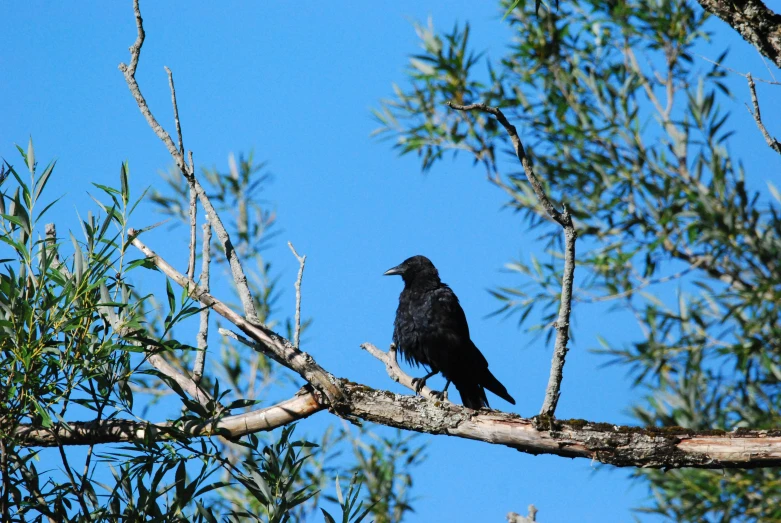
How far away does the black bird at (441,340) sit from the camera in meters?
5.35

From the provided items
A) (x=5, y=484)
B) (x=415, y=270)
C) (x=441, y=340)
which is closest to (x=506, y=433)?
(x=5, y=484)

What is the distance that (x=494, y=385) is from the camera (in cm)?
470

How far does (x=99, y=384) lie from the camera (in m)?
2.35

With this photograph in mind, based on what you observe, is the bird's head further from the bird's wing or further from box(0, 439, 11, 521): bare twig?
box(0, 439, 11, 521): bare twig

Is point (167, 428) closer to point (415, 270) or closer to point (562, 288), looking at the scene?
point (562, 288)

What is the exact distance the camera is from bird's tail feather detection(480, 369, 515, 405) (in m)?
4.38

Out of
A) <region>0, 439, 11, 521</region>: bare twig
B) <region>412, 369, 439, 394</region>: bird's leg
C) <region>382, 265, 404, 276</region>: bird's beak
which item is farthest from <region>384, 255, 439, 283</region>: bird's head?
<region>0, 439, 11, 521</region>: bare twig

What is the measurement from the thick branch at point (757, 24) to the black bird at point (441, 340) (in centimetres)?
281

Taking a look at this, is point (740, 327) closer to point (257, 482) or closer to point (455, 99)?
point (455, 99)

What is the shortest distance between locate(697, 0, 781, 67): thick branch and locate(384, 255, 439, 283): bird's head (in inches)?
138

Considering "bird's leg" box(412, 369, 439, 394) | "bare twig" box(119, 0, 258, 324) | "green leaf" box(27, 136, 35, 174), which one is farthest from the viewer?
"bird's leg" box(412, 369, 439, 394)

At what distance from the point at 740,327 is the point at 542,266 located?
6.03ft

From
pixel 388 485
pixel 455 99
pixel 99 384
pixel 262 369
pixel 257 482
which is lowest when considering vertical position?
pixel 257 482

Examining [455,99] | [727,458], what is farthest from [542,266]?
[727,458]
